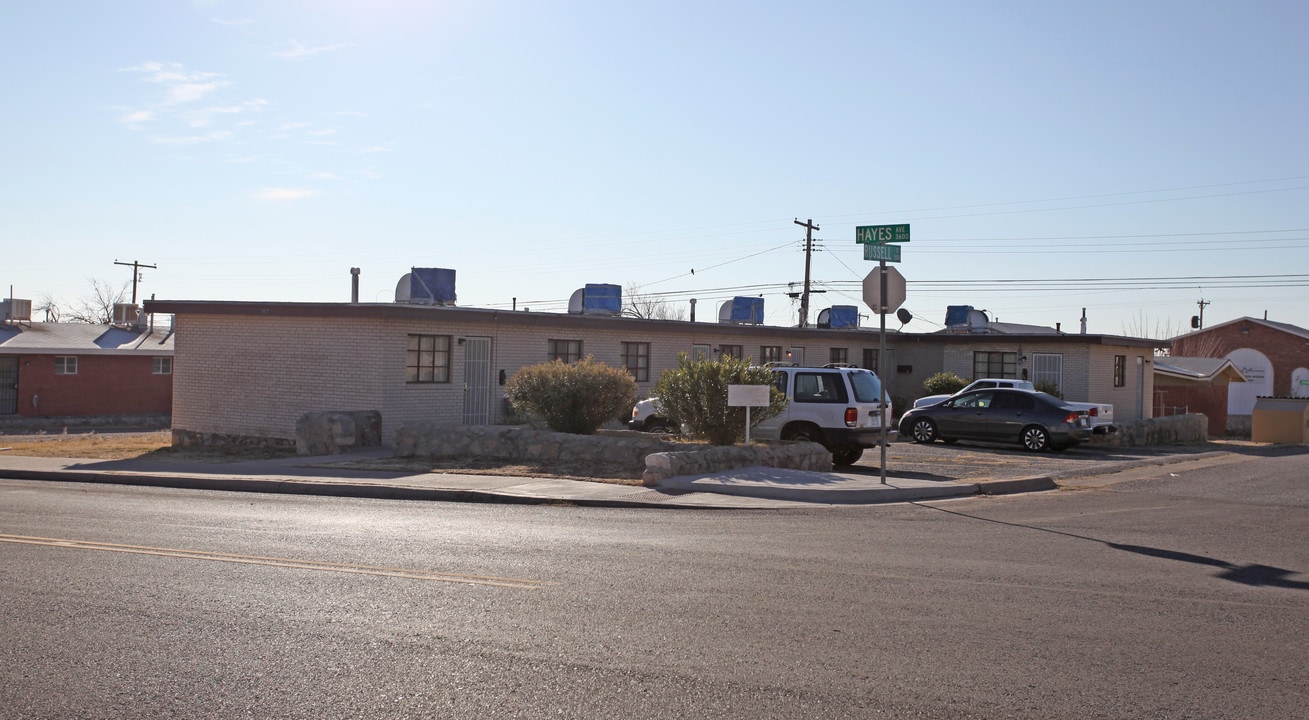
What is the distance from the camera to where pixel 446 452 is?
→ 19125 mm

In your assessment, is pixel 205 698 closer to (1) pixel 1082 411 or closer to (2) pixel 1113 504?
(2) pixel 1113 504

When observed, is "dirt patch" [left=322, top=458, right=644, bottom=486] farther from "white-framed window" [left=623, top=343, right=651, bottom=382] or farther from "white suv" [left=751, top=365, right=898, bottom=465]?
"white-framed window" [left=623, top=343, right=651, bottom=382]

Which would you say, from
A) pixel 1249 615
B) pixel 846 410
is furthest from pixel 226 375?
pixel 1249 615

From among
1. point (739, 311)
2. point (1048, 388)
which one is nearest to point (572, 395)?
point (739, 311)

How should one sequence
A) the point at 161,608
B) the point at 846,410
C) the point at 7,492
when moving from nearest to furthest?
the point at 161,608 → the point at 7,492 → the point at 846,410

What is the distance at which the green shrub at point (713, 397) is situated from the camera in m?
18.2

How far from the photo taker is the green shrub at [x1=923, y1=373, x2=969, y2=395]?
112ft

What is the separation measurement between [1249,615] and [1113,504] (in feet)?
24.2

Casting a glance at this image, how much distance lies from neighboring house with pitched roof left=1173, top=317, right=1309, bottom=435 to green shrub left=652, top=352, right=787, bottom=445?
4459 cm

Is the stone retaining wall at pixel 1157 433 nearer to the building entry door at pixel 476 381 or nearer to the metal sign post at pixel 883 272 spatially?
the metal sign post at pixel 883 272

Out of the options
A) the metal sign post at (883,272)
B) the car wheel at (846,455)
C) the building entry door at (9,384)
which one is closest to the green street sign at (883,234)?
the metal sign post at (883,272)

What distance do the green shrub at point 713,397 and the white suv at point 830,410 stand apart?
633mm

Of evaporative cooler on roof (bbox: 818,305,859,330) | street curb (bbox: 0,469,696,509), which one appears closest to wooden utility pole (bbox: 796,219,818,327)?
evaporative cooler on roof (bbox: 818,305,859,330)

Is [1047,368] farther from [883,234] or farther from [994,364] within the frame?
[883,234]
